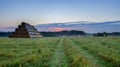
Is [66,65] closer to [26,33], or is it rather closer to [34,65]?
[34,65]

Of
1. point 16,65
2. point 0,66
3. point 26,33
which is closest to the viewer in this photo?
point 0,66

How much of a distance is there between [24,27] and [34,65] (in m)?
118

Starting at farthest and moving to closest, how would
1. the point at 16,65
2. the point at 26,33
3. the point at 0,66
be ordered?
the point at 26,33 < the point at 16,65 < the point at 0,66

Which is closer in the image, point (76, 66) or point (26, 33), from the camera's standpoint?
point (76, 66)

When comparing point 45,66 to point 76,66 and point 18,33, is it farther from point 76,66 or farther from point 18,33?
point 18,33

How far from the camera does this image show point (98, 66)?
11828 mm

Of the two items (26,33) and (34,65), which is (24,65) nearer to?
(34,65)

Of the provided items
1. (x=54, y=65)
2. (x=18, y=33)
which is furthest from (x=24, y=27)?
(x=54, y=65)

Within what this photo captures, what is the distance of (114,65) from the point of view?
12.3 meters

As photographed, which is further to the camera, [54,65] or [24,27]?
[24,27]

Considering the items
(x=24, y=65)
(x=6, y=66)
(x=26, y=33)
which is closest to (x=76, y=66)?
(x=24, y=65)

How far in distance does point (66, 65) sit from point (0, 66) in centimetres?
341

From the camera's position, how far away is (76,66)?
11289 mm

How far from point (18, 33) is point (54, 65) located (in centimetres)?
11854
